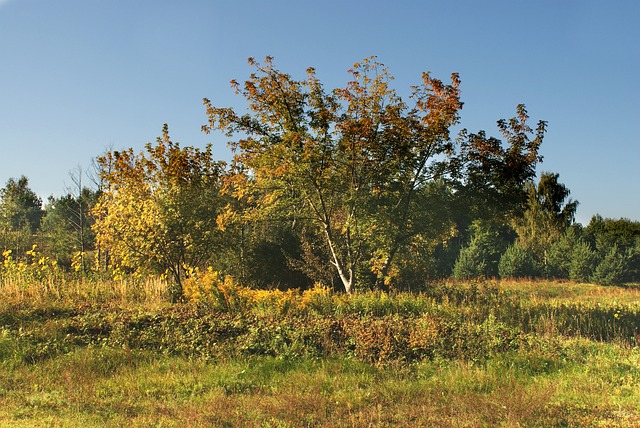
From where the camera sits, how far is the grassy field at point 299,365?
4738 mm

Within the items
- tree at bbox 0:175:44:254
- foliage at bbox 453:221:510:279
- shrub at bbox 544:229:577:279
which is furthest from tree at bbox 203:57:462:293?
tree at bbox 0:175:44:254

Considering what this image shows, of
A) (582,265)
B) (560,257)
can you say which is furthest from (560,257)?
(582,265)

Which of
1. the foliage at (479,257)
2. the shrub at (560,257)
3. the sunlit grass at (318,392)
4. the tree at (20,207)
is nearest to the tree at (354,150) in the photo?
the sunlit grass at (318,392)

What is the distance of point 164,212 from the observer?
41.0ft

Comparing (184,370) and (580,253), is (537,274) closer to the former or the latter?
(580,253)

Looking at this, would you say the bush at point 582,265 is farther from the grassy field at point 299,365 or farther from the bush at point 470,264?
the grassy field at point 299,365

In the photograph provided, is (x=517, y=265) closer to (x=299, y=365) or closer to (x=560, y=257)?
(x=560, y=257)

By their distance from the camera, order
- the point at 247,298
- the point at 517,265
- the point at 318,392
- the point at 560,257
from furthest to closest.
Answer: the point at 560,257 < the point at 517,265 < the point at 247,298 < the point at 318,392

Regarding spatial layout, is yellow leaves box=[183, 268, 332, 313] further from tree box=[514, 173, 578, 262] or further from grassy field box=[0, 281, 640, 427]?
tree box=[514, 173, 578, 262]

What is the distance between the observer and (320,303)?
9.30 m

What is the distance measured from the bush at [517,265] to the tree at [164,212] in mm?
17737

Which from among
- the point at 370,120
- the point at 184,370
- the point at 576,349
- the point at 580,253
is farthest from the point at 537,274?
the point at 184,370

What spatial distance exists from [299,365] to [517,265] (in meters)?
22.7

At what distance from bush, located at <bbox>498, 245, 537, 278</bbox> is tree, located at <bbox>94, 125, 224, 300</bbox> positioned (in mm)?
17737
